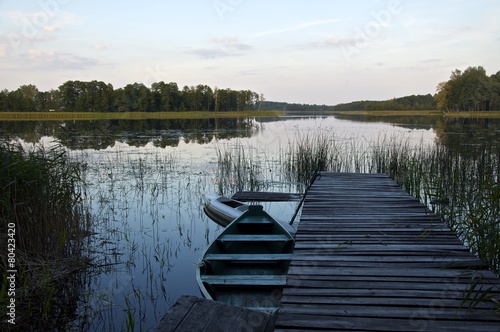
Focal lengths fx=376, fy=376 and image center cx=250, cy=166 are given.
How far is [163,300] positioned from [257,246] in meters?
1.23

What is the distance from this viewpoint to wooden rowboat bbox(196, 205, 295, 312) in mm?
3242

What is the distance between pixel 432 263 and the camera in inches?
116

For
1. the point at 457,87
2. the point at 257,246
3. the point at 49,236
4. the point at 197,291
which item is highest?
the point at 457,87

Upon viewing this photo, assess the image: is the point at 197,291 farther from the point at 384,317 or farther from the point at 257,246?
the point at 384,317

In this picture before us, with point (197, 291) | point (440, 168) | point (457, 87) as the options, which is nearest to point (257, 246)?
point (197, 291)

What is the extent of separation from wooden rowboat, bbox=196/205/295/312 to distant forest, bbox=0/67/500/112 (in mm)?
44853

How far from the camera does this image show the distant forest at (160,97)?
5438 centimetres

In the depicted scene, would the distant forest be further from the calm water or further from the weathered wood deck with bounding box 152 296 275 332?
the weathered wood deck with bounding box 152 296 275 332

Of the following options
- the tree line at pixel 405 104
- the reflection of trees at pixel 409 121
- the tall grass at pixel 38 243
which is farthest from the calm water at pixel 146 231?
the tree line at pixel 405 104

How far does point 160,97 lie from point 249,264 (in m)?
62.0

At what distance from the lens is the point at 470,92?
57.5 m

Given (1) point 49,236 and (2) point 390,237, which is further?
(1) point 49,236

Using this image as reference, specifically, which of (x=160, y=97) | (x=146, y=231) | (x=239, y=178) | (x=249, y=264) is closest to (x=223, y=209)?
(x=146, y=231)

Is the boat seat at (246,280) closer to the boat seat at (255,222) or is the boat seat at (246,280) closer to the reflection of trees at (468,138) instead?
the boat seat at (255,222)
